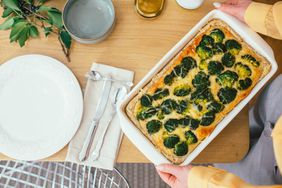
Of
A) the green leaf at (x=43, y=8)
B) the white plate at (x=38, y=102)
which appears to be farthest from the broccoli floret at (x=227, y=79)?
the green leaf at (x=43, y=8)

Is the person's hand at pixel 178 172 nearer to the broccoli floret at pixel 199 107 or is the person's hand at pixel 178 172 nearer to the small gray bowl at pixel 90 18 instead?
the broccoli floret at pixel 199 107

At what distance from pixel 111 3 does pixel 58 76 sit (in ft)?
0.74

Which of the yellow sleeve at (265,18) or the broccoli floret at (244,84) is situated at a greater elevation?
the yellow sleeve at (265,18)

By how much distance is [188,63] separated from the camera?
1.04 meters

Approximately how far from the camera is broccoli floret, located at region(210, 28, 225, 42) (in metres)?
1.05

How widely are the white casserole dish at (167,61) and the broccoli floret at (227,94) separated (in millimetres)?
24

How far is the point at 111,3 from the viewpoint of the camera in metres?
1.08

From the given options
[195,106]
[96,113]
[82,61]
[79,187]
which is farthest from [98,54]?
[79,187]

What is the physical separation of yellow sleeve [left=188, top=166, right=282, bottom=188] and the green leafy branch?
1.43 ft

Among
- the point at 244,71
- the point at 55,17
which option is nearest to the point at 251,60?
the point at 244,71

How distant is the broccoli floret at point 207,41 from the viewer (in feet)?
3.44

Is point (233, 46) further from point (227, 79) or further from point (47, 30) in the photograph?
point (47, 30)

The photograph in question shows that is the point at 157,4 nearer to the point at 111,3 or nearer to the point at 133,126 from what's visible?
the point at 111,3

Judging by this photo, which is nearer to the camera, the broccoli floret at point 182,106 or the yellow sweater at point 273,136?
the yellow sweater at point 273,136
